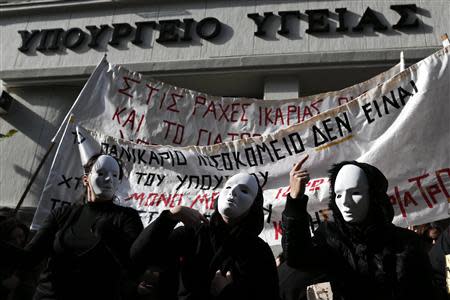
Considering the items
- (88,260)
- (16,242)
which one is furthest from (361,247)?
(16,242)

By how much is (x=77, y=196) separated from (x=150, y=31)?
13.6 ft

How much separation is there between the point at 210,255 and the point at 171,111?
293 centimetres

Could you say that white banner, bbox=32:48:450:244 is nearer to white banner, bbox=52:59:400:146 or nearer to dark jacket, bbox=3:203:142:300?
white banner, bbox=52:59:400:146

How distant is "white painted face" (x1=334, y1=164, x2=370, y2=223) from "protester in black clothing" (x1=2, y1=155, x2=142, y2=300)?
104 centimetres

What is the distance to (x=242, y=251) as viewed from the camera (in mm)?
2055

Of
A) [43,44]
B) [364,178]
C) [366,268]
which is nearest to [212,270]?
[366,268]

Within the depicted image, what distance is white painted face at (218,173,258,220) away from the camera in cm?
214

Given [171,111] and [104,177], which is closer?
[104,177]

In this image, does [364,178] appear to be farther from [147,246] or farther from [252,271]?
[147,246]

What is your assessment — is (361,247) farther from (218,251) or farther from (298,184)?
(218,251)

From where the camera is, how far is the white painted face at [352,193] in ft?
6.81

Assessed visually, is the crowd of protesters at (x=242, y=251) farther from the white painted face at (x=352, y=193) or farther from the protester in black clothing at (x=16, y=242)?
the protester in black clothing at (x=16, y=242)

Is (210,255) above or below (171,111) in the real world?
below

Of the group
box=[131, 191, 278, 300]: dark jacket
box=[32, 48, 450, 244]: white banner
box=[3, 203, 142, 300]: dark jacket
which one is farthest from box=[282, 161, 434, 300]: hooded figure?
box=[32, 48, 450, 244]: white banner
